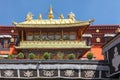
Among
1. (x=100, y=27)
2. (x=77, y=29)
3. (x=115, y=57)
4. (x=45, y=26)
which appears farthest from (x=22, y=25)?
(x=115, y=57)

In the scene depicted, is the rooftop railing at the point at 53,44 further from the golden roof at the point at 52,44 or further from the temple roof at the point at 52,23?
the temple roof at the point at 52,23

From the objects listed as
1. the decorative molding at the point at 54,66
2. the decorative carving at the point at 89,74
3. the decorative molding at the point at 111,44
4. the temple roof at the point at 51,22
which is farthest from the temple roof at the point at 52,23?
the decorative carving at the point at 89,74

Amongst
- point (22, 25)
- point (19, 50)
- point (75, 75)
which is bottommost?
point (75, 75)

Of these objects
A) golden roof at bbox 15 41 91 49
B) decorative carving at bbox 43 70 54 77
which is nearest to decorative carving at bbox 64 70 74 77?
decorative carving at bbox 43 70 54 77

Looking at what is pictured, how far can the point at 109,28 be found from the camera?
4516 centimetres

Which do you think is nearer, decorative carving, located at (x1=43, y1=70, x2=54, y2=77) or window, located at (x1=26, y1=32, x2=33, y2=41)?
decorative carving, located at (x1=43, y1=70, x2=54, y2=77)

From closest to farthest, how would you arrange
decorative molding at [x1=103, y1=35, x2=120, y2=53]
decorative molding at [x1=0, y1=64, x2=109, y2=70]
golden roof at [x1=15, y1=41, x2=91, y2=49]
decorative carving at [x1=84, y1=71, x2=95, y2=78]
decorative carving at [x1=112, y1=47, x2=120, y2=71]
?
decorative carving at [x1=112, y1=47, x2=120, y2=71] → decorative molding at [x1=103, y1=35, x2=120, y2=53] → decorative carving at [x1=84, y1=71, x2=95, y2=78] → decorative molding at [x1=0, y1=64, x2=109, y2=70] → golden roof at [x1=15, y1=41, x2=91, y2=49]

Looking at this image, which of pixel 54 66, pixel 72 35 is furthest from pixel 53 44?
pixel 54 66

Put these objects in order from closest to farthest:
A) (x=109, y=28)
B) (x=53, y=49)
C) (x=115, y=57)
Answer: (x=115, y=57) < (x=53, y=49) < (x=109, y=28)

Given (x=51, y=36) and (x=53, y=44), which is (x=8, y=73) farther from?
(x=51, y=36)

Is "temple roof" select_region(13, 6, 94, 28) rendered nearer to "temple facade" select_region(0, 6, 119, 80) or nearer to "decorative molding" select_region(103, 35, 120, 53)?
"temple facade" select_region(0, 6, 119, 80)

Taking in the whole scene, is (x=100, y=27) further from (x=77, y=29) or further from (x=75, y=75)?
(x=75, y=75)

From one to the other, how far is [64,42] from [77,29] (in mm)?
1826

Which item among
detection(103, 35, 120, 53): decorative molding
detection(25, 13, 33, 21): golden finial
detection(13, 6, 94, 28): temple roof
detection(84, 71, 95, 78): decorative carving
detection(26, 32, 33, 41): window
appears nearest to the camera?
detection(103, 35, 120, 53): decorative molding
